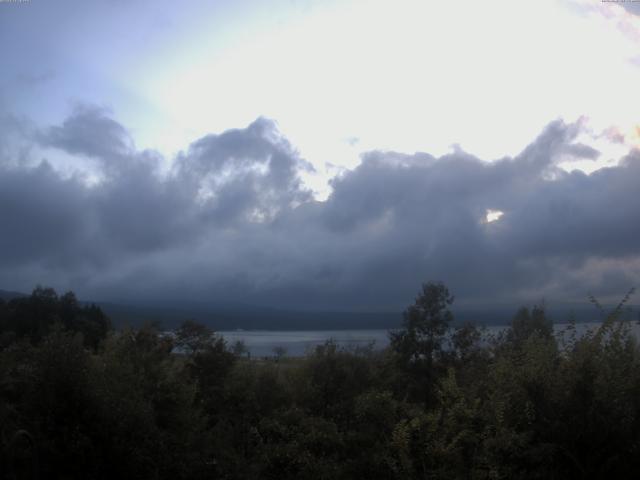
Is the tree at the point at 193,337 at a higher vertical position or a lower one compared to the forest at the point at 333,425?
higher

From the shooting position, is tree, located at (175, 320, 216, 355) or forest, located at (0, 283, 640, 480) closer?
forest, located at (0, 283, 640, 480)

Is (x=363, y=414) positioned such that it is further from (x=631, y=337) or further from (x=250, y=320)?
(x=250, y=320)

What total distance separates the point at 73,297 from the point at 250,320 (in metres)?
46.7

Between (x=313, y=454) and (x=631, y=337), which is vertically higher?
(x=631, y=337)

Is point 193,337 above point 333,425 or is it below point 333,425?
above

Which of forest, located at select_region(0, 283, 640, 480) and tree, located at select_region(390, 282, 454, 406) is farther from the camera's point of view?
tree, located at select_region(390, 282, 454, 406)

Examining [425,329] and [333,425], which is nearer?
[333,425]

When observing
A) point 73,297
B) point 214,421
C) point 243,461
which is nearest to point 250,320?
point 73,297

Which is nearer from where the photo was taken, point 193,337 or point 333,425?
point 333,425

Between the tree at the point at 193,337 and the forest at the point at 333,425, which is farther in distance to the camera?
the tree at the point at 193,337

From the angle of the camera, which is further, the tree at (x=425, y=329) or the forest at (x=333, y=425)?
the tree at (x=425, y=329)

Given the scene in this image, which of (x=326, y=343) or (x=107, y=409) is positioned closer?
(x=107, y=409)

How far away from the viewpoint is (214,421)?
19.4 meters

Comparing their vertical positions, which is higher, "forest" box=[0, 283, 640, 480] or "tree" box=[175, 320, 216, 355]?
"tree" box=[175, 320, 216, 355]
